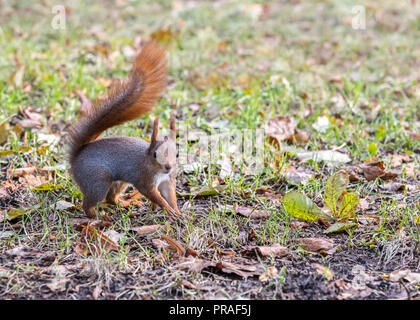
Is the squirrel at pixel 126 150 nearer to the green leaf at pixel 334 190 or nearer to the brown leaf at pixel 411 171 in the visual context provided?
the green leaf at pixel 334 190

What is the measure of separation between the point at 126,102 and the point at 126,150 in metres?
0.20

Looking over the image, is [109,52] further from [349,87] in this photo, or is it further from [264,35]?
[349,87]

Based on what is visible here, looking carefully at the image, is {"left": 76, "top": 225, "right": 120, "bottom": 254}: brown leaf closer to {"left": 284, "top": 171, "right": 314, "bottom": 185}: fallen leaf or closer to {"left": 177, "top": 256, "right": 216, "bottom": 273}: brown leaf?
{"left": 177, "top": 256, "right": 216, "bottom": 273}: brown leaf

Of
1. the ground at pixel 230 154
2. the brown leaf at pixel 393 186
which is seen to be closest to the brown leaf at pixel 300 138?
the ground at pixel 230 154

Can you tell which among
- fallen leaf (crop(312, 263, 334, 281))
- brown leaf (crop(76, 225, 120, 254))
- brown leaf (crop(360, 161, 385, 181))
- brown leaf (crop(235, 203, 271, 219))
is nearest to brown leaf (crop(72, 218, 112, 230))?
brown leaf (crop(76, 225, 120, 254))

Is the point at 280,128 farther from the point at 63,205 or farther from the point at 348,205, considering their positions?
the point at 63,205

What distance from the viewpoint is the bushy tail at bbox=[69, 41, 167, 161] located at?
2.24 meters

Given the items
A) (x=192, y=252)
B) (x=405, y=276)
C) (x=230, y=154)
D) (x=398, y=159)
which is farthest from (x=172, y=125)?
(x=398, y=159)

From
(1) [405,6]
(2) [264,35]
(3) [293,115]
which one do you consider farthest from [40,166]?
(1) [405,6]

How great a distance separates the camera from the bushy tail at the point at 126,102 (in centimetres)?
224

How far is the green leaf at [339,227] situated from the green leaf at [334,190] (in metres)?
0.08

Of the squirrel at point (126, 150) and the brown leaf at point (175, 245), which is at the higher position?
the squirrel at point (126, 150)

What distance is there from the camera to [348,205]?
7.21 ft

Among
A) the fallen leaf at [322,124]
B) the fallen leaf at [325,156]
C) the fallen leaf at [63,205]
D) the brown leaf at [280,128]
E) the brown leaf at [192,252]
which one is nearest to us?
the brown leaf at [192,252]
